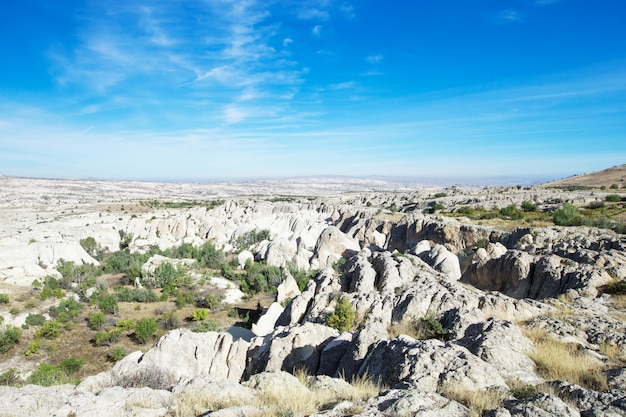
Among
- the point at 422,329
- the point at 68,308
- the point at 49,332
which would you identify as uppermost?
Result: the point at 422,329

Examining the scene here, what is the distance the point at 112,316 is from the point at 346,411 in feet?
91.6

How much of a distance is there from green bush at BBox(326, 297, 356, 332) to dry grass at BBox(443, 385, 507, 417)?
22.3 feet

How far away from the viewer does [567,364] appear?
21.8 ft

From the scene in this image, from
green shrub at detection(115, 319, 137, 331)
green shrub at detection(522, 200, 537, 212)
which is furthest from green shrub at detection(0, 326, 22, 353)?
green shrub at detection(522, 200, 537, 212)

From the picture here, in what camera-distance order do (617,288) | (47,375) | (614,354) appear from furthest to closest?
(47,375)
(617,288)
(614,354)

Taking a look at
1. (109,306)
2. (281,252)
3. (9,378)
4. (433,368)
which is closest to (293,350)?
(433,368)

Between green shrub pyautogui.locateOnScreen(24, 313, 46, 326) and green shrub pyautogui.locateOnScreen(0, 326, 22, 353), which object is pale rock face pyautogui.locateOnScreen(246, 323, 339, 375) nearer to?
green shrub pyautogui.locateOnScreen(0, 326, 22, 353)

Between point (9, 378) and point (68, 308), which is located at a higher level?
point (9, 378)

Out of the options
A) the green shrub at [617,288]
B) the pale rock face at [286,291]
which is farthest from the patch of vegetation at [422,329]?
the pale rock face at [286,291]

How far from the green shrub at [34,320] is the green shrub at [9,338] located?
5.88 ft

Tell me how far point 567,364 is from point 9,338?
2712cm

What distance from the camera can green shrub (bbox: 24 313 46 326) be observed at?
23.9 metres

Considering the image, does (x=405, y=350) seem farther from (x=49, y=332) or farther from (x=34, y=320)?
(x=34, y=320)

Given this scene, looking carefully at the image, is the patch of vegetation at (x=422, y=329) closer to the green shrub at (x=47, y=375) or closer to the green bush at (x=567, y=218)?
the green shrub at (x=47, y=375)
